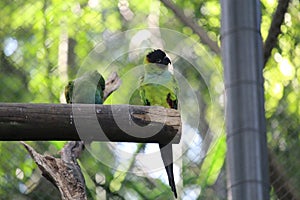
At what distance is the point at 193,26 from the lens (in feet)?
7.57

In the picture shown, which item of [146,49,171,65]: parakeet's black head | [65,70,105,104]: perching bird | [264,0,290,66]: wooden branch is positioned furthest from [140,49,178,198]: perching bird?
[264,0,290,66]: wooden branch

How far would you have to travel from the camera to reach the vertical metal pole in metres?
1.04

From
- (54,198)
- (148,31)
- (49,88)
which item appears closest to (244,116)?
(148,31)

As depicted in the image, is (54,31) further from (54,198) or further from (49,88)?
(54,198)

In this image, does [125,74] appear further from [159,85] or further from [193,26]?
[193,26]

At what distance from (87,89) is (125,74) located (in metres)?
0.15

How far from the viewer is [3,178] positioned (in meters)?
2.26

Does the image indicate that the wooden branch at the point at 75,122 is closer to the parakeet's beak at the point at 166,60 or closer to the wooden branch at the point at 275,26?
the parakeet's beak at the point at 166,60

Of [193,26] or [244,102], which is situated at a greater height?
[193,26]

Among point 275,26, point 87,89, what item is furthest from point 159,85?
point 275,26

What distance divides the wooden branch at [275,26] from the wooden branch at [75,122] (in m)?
1.03

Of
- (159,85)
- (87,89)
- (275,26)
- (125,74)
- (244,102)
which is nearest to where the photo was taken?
(244,102)

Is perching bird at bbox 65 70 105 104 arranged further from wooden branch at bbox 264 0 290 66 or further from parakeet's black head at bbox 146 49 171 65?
wooden branch at bbox 264 0 290 66

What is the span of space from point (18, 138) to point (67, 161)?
1.11 ft
